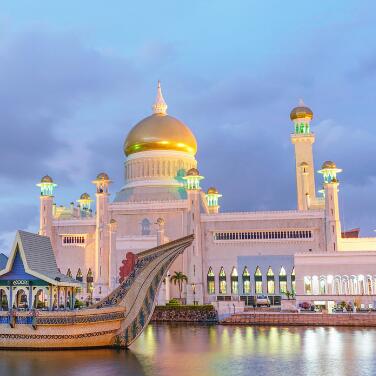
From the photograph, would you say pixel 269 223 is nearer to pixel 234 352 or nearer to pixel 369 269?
pixel 369 269

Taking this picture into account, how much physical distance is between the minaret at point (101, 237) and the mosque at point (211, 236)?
0.32 feet

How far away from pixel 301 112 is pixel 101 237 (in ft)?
81.7

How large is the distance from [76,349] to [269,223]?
32054 millimetres

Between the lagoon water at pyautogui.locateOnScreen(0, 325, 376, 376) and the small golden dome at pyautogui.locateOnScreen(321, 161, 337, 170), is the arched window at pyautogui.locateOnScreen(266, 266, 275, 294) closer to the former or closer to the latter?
the small golden dome at pyautogui.locateOnScreen(321, 161, 337, 170)

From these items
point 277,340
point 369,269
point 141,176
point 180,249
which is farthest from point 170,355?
point 141,176

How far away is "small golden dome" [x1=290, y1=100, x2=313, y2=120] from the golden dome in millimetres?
11408

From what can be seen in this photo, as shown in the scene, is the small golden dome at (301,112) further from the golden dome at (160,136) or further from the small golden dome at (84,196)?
the small golden dome at (84,196)

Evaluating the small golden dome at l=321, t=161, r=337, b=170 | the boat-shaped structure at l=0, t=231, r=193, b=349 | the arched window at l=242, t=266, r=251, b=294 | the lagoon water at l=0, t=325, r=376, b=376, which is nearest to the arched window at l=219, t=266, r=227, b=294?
the arched window at l=242, t=266, r=251, b=294

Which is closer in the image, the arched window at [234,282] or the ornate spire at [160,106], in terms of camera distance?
the arched window at [234,282]

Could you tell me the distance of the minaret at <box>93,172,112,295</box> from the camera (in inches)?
2203

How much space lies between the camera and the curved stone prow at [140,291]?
88.3 feet

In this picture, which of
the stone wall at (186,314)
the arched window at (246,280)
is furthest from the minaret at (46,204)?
the arched window at (246,280)

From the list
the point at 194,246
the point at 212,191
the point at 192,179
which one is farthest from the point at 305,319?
the point at 212,191

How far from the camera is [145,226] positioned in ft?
194
